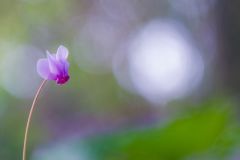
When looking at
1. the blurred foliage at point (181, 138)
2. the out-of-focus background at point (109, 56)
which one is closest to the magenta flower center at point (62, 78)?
the blurred foliage at point (181, 138)

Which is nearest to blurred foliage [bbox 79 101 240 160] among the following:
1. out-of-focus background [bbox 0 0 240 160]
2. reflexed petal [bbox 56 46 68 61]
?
reflexed petal [bbox 56 46 68 61]

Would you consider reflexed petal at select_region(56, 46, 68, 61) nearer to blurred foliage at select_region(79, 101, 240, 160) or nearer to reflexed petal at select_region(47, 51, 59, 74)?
reflexed petal at select_region(47, 51, 59, 74)

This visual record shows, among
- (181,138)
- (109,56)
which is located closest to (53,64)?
(181,138)

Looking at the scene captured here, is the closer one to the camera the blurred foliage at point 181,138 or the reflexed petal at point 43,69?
the reflexed petal at point 43,69

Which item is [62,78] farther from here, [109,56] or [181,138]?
[109,56]

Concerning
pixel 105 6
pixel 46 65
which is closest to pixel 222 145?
pixel 46 65

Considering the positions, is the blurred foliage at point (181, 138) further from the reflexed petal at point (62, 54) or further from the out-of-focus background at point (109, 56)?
the out-of-focus background at point (109, 56)

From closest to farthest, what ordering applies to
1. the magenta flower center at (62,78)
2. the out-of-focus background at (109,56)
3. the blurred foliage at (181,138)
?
the magenta flower center at (62,78) → the blurred foliage at (181,138) → the out-of-focus background at (109,56)
